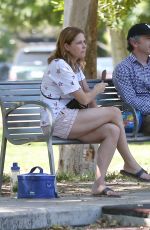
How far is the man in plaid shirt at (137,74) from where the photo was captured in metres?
8.70

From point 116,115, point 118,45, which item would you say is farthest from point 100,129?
point 118,45

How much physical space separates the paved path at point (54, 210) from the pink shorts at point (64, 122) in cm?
57

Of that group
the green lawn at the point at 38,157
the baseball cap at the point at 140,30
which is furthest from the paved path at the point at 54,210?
the green lawn at the point at 38,157

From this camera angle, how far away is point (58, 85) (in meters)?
8.16

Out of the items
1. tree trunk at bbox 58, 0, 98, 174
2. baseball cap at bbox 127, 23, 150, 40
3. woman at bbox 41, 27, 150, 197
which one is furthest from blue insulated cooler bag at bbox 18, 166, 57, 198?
tree trunk at bbox 58, 0, 98, 174

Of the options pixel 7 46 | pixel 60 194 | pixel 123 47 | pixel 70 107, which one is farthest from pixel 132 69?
pixel 7 46

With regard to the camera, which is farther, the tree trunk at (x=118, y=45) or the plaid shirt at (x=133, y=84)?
the tree trunk at (x=118, y=45)

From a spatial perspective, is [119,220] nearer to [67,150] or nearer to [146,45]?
[146,45]

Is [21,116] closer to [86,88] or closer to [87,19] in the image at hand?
[86,88]

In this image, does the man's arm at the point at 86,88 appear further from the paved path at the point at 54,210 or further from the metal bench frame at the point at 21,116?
the paved path at the point at 54,210

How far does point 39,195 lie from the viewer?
7.80 m

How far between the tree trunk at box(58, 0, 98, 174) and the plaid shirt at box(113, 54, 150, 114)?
202 cm

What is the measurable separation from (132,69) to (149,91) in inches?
10.5

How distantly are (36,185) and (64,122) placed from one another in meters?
0.68
